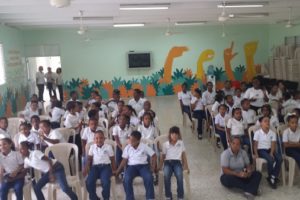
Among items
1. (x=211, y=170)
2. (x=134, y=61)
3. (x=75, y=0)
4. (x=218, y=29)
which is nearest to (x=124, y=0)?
(x=75, y=0)

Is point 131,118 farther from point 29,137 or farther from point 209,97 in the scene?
point 209,97

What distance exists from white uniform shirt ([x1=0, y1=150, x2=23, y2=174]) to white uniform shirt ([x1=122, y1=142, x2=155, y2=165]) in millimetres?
1361

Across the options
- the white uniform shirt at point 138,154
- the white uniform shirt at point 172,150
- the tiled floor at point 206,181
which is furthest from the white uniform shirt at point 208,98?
the white uniform shirt at point 138,154

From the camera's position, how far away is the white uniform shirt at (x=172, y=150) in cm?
441

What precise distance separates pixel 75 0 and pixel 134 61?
6953 mm

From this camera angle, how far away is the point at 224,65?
1424cm

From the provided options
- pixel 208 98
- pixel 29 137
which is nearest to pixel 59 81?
pixel 208 98

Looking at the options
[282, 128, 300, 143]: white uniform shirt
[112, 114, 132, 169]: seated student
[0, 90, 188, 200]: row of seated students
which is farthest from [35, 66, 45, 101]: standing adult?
[282, 128, 300, 143]: white uniform shirt

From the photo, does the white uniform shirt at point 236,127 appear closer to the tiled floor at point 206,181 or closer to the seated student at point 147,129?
the tiled floor at point 206,181

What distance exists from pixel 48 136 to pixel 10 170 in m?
0.98

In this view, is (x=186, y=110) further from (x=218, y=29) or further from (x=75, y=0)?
(x=218, y=29)

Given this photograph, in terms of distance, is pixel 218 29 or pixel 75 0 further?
pixel 218 29

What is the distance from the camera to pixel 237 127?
5.59 metres

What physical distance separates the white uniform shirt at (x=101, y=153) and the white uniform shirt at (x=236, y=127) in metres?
2.31
